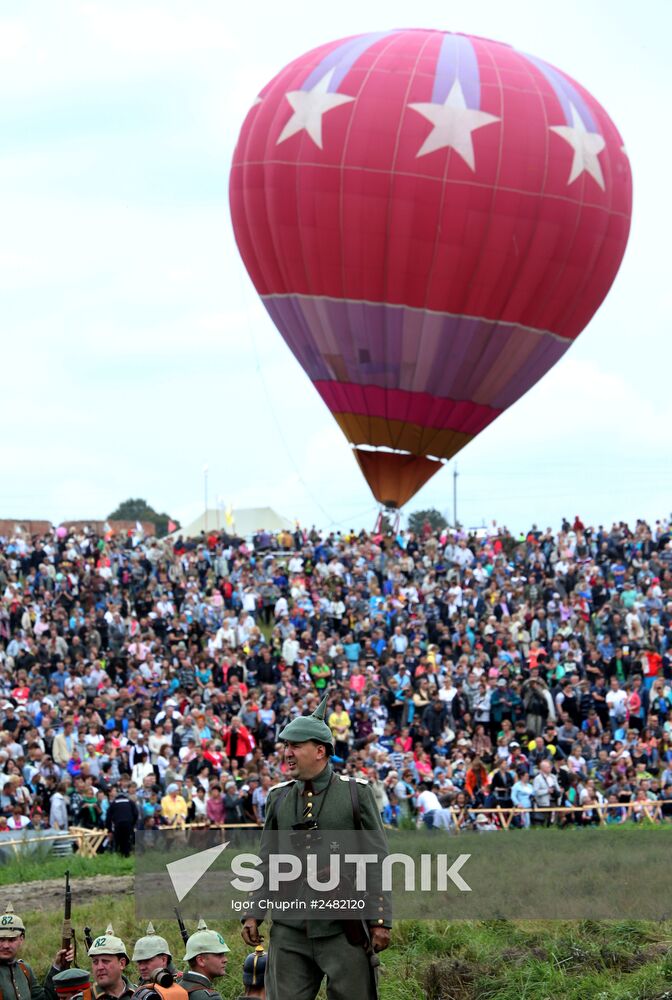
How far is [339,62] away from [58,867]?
17.8m

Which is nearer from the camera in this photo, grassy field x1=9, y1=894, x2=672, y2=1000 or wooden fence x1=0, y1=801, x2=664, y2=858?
grassy field x1=9, y1=894, x2=672, y2=1000

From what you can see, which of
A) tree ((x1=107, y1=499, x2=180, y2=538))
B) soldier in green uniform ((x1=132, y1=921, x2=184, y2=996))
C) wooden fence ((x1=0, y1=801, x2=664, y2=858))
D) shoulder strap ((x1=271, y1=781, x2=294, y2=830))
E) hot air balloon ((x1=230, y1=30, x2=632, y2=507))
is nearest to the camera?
shoulder strap ((x1=271, y1=781, x2=294, y2=830))

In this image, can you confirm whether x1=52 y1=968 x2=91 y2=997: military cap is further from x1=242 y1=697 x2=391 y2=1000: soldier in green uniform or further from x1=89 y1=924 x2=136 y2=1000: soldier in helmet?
x1=242 y1=697 x2=391 y2=1000: soldier in green uniform

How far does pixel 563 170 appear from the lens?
30938mm

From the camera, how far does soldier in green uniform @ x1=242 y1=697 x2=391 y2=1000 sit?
8.14 m

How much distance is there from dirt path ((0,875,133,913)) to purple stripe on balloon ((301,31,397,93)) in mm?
17475

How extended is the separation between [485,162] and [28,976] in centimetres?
2277

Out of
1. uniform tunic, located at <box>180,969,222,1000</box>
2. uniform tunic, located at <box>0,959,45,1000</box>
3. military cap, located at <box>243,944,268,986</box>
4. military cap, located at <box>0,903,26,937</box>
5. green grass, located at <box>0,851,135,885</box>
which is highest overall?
military cap, located at <box>0,903,26,937</box>

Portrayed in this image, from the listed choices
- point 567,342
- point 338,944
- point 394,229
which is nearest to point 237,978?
point 338,944

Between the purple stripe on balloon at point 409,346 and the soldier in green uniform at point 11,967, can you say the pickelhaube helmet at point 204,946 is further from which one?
the purple stripe on balloon at point 409,346

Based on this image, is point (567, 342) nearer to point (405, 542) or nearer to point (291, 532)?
point (405, 542)

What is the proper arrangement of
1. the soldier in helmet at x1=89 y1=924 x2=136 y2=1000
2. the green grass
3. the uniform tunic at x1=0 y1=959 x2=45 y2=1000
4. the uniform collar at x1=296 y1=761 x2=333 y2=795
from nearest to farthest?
the uniform collar at x1=296 y1=761 x2=333 y2=795 < the soldier in helmet at x1=89 y1=924 x2=136 y2=1000 < the uniform tunic at x1=0 y1=959 x2=45 y2=1000 < the green grass

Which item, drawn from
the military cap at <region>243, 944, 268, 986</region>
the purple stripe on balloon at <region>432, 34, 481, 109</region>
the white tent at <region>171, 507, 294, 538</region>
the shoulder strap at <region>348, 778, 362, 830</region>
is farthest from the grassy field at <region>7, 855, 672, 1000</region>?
the white tent at <region>171, 507, 294, 538</region>

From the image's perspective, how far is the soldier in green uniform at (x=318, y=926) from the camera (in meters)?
8.14
